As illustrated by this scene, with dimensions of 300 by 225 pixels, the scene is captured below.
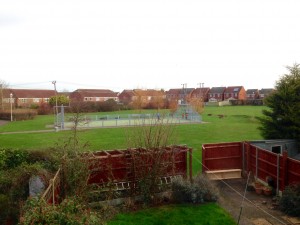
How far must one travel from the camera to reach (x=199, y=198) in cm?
924

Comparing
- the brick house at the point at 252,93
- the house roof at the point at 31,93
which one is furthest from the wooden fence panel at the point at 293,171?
the brick house at the point at 252,93

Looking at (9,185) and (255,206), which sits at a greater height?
(9,185)

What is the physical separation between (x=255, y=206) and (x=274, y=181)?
1.82m

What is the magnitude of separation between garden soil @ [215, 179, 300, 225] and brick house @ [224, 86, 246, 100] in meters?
87.4

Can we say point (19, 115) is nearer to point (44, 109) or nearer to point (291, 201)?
point (44, 109)

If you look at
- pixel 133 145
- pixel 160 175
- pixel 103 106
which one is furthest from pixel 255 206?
pixel 103 106

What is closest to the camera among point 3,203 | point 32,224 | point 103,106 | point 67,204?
point 32,224

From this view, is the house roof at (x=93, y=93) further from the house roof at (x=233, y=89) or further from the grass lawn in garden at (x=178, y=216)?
the grass lawn in garden at (x=178, y=216)

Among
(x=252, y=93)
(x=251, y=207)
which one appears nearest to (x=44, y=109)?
(x=251, y=207)

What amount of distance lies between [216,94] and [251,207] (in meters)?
92.5

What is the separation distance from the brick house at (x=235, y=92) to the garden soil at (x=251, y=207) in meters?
87.4

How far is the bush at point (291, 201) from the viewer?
834 centimetres

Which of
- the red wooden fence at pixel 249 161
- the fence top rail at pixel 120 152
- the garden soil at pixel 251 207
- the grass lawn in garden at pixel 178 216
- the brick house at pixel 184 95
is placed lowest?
the garden soil at pixel 251 207

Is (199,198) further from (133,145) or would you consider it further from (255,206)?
(133,145)
